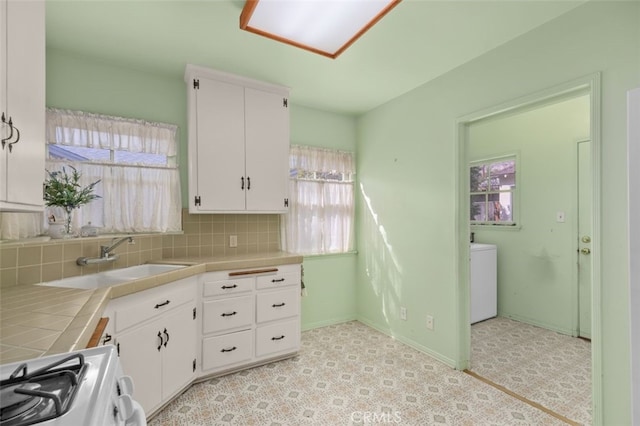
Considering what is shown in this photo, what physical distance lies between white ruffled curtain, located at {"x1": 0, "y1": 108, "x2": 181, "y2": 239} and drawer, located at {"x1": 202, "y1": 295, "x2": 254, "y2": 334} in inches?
33.8

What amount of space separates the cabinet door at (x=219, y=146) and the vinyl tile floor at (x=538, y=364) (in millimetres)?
2643

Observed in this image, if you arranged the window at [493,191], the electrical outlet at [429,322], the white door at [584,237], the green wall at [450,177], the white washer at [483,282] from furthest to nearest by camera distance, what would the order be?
1. the window at [493,191]
2. the white washer at [483,282]
3. the white door at [584,237]
4. the electrical outlet at [429,322]
5. the green wall at [450,177]

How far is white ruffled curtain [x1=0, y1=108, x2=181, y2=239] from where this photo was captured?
2279 millimetres

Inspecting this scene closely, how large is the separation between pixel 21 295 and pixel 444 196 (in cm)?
291

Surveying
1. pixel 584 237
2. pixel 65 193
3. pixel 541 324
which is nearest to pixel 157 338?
pixel 65 193

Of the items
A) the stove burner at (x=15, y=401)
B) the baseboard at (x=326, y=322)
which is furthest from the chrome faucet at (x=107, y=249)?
the baseboard at (x=326, y=322)

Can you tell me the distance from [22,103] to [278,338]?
2292 mm

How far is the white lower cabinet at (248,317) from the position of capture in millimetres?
2348

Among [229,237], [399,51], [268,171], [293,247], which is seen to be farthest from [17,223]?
[399,51]

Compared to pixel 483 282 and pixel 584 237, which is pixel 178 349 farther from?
pixel 584 237

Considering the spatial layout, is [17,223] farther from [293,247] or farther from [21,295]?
[293,247]

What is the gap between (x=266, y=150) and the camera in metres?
2.87

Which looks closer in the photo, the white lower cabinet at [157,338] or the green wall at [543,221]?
the white lower cabinet at [157,338]

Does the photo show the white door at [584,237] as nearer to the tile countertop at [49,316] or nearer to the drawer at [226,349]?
the drawer at [226,349]
